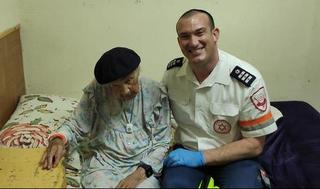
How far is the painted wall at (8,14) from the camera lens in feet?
6.71

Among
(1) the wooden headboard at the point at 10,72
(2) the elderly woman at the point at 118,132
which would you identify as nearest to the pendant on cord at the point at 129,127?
(2) the elderly woman at the point at 118,132

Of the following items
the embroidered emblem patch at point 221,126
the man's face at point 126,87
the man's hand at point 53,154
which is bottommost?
the man's hand at point 53,154

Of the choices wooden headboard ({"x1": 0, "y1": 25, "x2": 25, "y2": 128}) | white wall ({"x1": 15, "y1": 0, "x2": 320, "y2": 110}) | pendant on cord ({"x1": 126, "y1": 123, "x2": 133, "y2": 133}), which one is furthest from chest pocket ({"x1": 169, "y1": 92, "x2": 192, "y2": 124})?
wooden headboard ({"x1": 0, "y1": 25, "x2": 25, "y2": 128})

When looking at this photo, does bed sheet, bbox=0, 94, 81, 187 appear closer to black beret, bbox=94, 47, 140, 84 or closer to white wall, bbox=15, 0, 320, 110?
white wall, bbox=15, 0, 320, 110

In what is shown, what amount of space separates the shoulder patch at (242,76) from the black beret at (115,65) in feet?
1.29

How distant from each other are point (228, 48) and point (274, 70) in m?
0.33

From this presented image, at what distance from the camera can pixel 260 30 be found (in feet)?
7.74

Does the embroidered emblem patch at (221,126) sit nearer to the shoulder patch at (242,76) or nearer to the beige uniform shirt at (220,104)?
the beige uniform shirt at (220,104)

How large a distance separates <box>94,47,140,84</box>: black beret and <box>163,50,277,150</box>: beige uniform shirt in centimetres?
29

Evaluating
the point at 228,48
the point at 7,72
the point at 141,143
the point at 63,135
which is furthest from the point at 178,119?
the point at 7,72

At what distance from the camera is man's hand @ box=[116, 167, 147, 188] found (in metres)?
1.44

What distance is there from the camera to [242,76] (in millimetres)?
1531

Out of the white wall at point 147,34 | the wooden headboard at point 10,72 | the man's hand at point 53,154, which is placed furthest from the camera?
the white wall at point 147,34

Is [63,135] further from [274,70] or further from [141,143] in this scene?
[274,70]
